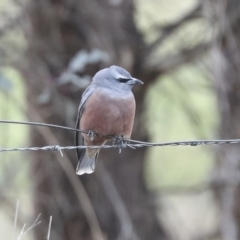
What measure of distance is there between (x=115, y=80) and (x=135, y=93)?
2.96 m

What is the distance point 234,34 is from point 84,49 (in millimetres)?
1953

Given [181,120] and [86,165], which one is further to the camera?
[181,120]

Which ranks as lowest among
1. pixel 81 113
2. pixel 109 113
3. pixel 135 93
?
pixel 109 113

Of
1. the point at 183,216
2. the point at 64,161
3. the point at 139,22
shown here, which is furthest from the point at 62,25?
the point at 183,216

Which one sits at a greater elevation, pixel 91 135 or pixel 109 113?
pixel 109 113

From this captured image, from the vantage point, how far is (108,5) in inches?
304

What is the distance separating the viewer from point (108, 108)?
16.8 ft

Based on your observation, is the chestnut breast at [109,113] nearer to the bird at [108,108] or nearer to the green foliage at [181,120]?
the bird at [108,108]

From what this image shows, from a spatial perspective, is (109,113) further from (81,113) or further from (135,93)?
(135,93)

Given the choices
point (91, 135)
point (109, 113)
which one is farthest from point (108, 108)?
point (91, 135)

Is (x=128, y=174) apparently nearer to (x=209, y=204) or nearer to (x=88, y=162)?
(x=209, y=204)

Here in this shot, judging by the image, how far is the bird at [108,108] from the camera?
5109 mm

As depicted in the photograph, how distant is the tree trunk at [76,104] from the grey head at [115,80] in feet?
5.70

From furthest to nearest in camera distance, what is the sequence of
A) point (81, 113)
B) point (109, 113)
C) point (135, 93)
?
point (135, 93) → point (81, 113) → point (109, 113)
